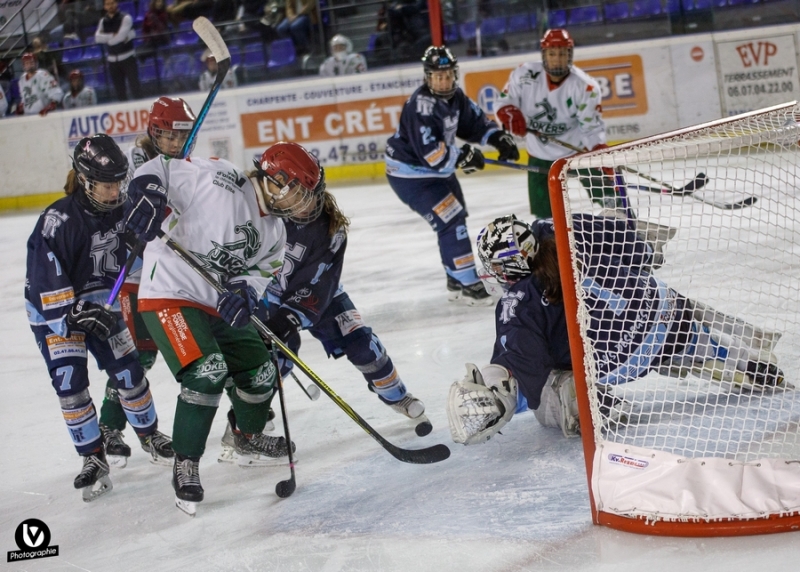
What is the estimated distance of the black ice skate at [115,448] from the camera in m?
3.11

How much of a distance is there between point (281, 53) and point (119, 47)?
1.79 metres

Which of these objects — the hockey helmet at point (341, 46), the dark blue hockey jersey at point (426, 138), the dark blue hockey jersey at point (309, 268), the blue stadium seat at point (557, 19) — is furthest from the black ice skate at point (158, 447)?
the hockey helmet at point (341, 46)

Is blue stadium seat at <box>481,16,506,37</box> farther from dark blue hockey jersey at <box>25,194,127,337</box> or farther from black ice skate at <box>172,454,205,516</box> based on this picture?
black ice skate at <box>172,454,205,516</box>

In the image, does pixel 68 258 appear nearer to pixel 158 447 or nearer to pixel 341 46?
pixel 158 447

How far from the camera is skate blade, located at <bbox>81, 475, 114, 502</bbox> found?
2855mm

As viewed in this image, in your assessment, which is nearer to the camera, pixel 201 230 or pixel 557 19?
pixel 201 230

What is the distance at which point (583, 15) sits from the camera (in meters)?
8.24

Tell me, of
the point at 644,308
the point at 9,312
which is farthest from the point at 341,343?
the point at 9,312

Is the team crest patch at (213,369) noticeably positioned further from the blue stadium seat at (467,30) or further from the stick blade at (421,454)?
the blue stadium seat at (467,30)

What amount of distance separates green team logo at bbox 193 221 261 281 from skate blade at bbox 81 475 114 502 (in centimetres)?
76

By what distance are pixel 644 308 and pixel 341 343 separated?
3.30ft

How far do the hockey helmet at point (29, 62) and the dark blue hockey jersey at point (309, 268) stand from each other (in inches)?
317

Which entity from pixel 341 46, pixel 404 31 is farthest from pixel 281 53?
pixel 404 31

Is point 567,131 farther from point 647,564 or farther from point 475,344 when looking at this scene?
point 647,564
